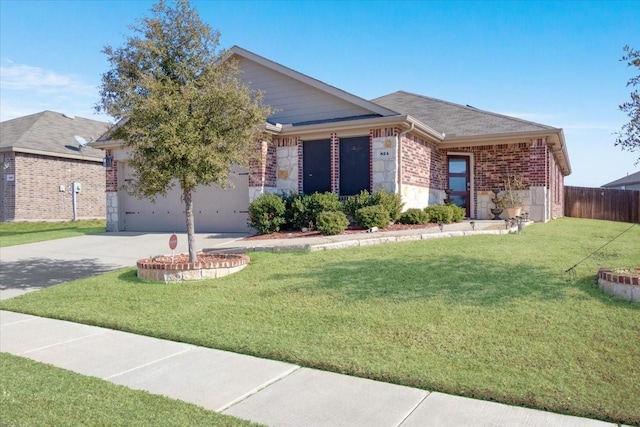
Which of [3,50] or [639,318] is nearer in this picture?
[639,318]

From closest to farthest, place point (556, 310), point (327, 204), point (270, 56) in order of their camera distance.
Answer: point (556, 310)
point (327, 204)
point (270, 56)

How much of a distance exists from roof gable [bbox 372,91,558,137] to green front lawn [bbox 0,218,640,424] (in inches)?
290

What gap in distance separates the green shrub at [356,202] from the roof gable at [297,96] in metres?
2.57

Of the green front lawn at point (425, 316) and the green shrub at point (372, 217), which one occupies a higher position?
the green shrub at point (372, 217)

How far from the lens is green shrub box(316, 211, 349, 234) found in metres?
10.8

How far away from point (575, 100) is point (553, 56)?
153 cm

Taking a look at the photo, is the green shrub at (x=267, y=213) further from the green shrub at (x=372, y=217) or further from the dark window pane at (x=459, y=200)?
the dark window pane at (x=459, y=200)

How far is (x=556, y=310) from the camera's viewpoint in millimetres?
4809

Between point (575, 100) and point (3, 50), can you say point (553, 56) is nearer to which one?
point (575, 100)

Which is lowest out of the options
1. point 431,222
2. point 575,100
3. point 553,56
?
point 431,222

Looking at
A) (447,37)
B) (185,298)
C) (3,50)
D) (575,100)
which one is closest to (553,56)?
(575,100)

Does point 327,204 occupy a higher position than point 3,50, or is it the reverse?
point 3,50

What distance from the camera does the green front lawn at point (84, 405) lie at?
3.02 meters

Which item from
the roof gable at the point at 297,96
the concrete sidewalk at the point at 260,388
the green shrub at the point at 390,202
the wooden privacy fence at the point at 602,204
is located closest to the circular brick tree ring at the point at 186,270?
the concrete sidewalk at the point at 260,388
